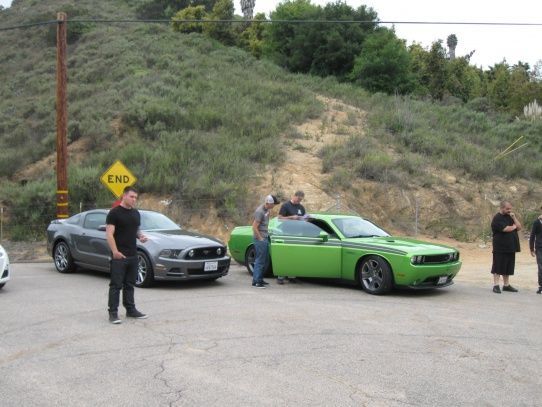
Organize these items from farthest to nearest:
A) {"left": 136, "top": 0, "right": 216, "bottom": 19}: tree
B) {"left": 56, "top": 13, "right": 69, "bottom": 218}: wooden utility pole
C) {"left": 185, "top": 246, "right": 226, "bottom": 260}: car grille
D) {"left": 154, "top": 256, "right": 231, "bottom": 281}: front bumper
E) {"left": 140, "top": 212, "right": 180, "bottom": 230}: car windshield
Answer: {"left": 136, "top": 0, "right": 216, "bottom": 19}: tree < {"left": 56, "top": 13, "right": 69, "bottom": 218}: wooden utility pole < {"left": 140, "top": 212, "right": 180, "bottom": 230}: car windshield < {"left": 185, "top": 246, "right": 226, "bottom": 260}: car grille < {"left": 154, "top": 256, "right": 231, "bottom": 281}: front bumper

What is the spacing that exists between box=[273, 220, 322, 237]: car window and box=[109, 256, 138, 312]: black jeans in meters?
4.20

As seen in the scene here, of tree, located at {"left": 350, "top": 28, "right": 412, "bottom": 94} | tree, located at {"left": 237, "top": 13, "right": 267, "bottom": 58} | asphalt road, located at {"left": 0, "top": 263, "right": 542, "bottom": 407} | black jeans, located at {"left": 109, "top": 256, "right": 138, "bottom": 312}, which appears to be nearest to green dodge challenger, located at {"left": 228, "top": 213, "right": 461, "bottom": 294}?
asphalt road, located at {"left": 0, "top": 263, "right": 542, "bottom": 407}

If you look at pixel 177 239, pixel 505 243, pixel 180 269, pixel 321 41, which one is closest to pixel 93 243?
pixel 177 239

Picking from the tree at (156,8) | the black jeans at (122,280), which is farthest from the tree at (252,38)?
the black jeans at (122,280)

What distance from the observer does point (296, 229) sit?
11742 mm

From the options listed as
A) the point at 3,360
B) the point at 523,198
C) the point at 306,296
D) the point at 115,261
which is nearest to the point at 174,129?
the point at 523,198

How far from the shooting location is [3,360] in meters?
6.20

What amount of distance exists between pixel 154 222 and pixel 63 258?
230 centimetres

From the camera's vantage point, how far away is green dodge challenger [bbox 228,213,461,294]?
10.4 metres

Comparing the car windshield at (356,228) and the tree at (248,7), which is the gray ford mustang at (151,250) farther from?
the tree at (248,7)

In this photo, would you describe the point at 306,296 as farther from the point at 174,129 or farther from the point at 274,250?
the point at 174,129

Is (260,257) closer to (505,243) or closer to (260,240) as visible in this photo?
(260,240)

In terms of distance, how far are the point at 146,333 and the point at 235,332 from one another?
1055 mm

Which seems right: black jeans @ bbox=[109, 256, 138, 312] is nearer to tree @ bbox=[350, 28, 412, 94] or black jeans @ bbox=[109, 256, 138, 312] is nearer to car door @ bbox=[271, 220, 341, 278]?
car door @ bbox=[271, 220, 341, 278]
